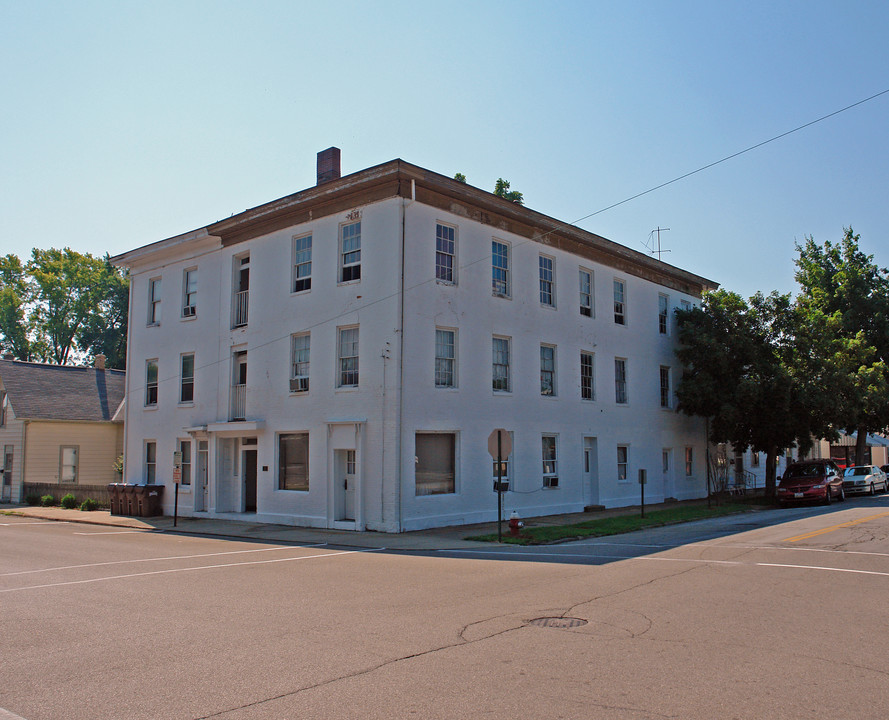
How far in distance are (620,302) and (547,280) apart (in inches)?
201

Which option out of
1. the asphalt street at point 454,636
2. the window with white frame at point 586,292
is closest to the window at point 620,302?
the window with white frame at point 586,292

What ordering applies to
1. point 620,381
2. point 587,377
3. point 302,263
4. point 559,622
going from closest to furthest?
point 559,622, point 302,263, point 587,377, point 620,381

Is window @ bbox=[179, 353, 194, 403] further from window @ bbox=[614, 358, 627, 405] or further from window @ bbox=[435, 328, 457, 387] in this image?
window @ bbox=[614, 358, 627, 405]

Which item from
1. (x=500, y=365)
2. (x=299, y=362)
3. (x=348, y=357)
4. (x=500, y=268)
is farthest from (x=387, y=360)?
(x=500, y=268)

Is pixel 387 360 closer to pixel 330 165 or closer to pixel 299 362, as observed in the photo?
pixel 299 362

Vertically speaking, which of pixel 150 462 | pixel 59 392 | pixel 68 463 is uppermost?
pixel 59 392

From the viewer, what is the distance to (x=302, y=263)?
23734 mm

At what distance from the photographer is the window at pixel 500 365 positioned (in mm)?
23895

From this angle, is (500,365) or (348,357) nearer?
(348,357)

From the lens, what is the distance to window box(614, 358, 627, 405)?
96.1 ft

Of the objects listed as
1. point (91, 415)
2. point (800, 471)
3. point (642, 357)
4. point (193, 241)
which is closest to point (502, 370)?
point (642, 357)

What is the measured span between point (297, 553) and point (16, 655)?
30.3 ft

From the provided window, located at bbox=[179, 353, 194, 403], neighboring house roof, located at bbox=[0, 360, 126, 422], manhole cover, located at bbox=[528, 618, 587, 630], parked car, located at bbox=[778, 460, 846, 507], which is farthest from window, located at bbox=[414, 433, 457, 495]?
neighboring house roof, located at bbox=[0, 360, 126, 422]

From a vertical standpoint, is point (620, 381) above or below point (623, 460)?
above
